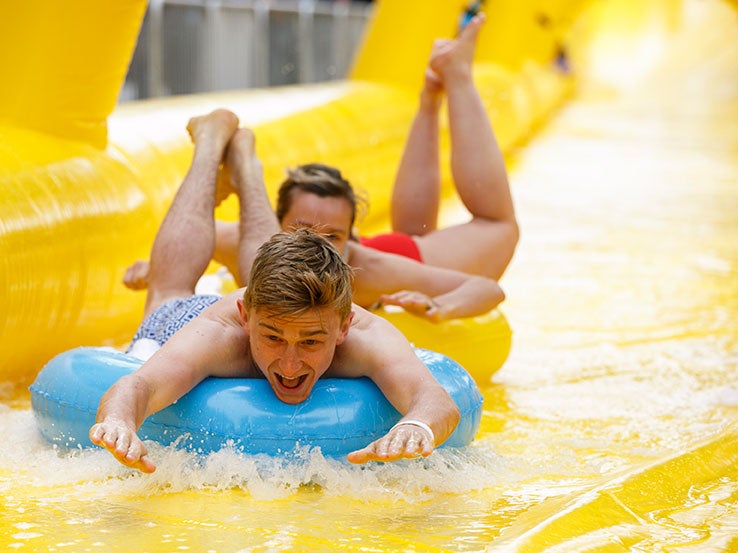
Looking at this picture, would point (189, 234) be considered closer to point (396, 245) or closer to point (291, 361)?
point (396, 245)

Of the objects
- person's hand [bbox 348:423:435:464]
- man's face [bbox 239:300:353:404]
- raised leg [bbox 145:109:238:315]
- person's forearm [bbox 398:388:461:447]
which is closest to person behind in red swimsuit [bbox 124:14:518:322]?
raised leg [bbox 145:109:238:315]

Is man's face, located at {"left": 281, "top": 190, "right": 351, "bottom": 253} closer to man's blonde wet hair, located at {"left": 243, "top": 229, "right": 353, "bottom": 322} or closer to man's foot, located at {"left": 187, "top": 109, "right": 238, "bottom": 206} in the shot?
man's foot, located at {"left": 187, "top": 109, "right": 238, "bottom": 206}

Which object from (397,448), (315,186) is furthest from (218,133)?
(397,448)

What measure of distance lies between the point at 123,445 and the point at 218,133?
1288mm

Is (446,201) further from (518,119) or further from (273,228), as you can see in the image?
(273,228)

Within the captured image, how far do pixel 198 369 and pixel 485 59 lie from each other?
637 cm

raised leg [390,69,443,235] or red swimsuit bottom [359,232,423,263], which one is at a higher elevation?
raised leg [390,69,443,235]

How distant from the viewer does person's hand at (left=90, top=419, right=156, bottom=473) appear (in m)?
1.72

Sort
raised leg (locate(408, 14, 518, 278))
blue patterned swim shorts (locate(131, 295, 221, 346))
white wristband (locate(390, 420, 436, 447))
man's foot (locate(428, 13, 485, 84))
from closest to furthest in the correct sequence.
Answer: white wristband (locate(390, 420, 436, 447))
blue patterned swim shorts (locate(131, 295, 221, 346))
raised leg (locate(408, 14, 518, 278))
man's foot (locate(428, 13, 485, 84))

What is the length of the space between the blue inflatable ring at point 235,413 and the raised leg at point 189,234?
1.52 ft

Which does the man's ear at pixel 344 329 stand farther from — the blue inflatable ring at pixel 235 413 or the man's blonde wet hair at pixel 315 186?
the man's blonde wet hair at pixel 315 186

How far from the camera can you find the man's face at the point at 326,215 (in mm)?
2641

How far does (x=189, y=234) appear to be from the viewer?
267 centimetres

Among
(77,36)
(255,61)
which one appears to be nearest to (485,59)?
(255,61)
